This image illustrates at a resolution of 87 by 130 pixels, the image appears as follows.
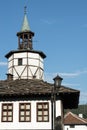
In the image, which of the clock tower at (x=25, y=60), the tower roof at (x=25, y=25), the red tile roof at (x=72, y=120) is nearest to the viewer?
the clock tower at (x=25, y=60)

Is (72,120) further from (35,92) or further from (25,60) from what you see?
(35,92)

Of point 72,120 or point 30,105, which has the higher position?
point 30,105

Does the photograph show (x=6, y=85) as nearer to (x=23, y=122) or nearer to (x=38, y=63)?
(x=23, y=122)

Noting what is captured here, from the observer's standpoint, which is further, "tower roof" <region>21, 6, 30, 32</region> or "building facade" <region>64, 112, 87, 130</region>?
"building facade" <region>64, 112, 87, 130</region>

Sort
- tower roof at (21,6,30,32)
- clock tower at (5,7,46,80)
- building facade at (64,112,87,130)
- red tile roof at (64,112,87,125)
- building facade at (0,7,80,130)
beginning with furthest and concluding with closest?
red tile roof at (64,112,87,125) < building facade at (64,112,87,130) < tower roof at (21,6,30,32) < clock tower at (5,7,46,80) < building facade at (0,7,80,130)

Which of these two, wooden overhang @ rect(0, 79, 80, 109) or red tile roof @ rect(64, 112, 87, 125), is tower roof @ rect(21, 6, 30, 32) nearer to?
wooden overhang @ rect(0, 79, 80, 109)

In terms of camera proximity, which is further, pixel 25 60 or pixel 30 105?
pixel 25 60

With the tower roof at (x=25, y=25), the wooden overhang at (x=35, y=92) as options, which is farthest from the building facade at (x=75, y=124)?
the wooden overhang at (x=35, y=92)

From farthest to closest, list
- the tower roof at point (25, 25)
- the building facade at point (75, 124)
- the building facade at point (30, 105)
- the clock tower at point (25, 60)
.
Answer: the building facade at point (75, 124) → the tower roof at point (25, 25) → the clock tower at point (25, 60) → the building facade at point (30, 105)

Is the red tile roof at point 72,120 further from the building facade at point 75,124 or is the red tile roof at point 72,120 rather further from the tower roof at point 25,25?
the tower roof at point 25,25

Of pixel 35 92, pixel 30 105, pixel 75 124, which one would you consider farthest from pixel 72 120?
pixel 35 92

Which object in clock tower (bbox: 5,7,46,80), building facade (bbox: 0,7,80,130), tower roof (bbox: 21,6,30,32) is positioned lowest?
building facade (bbox: 0,7,80,130)

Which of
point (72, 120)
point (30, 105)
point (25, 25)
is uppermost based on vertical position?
point (25, 25)

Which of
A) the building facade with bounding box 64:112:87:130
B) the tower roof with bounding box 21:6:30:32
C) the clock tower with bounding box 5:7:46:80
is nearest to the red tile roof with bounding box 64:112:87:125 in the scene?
the building facade with bounding box 64:112:87:130
